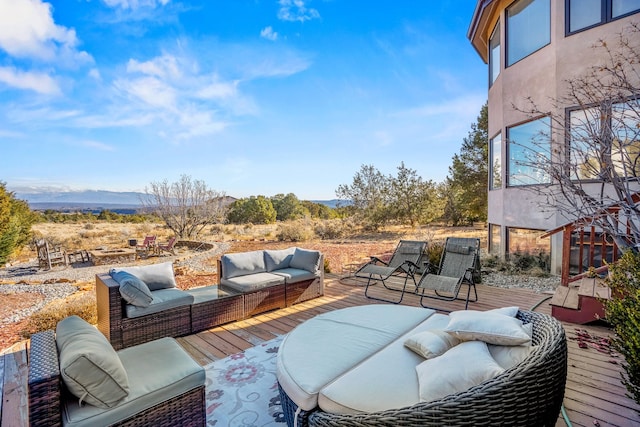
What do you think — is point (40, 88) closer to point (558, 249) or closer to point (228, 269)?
point (228, 269)

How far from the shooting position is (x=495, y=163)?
802cm

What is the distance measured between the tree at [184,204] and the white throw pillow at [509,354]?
49.1 ft

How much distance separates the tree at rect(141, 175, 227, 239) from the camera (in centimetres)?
Result: 1495

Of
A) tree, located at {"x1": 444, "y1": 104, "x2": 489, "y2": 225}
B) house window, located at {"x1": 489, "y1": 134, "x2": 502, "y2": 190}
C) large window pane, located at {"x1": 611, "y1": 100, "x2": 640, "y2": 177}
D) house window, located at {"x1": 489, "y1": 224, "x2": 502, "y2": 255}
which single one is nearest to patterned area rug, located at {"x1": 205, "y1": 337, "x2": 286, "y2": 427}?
large window pane, located at {"x1": 611, "y1": 100, "x2": 640, "y2": 177}

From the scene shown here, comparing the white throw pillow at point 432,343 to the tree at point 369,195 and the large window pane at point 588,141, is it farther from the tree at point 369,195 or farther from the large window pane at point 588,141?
the tree at point 369,195

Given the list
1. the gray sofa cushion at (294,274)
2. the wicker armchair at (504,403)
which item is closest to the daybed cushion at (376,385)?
the wicker armchair at (504,403)

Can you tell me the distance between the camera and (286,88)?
10.3 m

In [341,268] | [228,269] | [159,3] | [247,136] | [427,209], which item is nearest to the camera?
[228,269]

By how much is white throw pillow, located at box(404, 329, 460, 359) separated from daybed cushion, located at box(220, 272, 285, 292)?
2.63 metres

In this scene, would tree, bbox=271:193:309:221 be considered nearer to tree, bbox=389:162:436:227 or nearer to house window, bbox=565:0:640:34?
tree, bbox=389:162:436:227

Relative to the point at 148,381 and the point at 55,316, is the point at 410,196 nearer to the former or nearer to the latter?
the point at 55,316

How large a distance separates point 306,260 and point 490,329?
3586 mm

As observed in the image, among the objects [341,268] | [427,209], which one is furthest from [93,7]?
[427,209]

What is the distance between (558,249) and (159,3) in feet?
30.4
